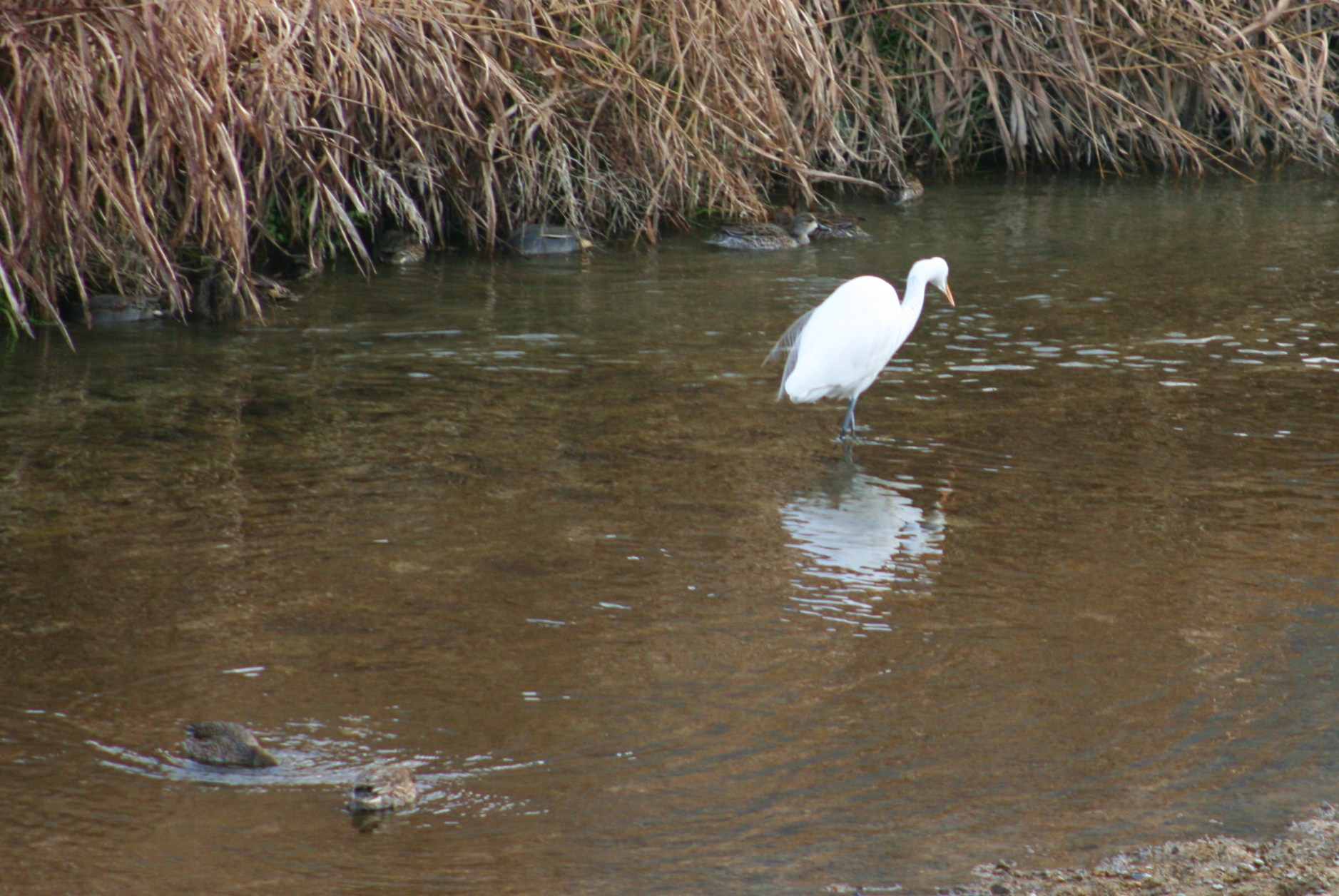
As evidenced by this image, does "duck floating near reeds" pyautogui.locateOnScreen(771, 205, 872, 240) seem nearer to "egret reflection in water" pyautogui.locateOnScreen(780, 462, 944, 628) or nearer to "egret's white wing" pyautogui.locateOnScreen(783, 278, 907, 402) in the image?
"egret's white wing" pyautogui.locateOnScreen(783, 278, 907, 402)

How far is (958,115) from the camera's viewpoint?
12.8 metres

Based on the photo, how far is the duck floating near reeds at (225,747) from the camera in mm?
3172

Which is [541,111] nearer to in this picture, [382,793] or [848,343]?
[848,343]

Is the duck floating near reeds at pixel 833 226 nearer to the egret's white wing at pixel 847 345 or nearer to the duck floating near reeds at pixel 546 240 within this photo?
the duck floating near reeds at pixel 546 240

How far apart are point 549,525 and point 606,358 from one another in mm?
2357

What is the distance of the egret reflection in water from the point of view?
169 inches

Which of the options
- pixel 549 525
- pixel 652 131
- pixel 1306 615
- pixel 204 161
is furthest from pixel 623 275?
pixel 1306 615

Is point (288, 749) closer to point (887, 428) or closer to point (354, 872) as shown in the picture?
point (354, 872)

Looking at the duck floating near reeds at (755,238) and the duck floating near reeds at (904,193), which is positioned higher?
the duck floating near reeds at (904,193)

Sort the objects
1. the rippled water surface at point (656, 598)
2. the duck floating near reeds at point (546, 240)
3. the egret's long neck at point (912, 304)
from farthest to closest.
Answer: the duck floating near reeds at point (546, 240)
the egret's long neck at point (912, 304)
the rippled water surface at point (656, 598)

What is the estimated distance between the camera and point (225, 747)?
3.18 metres

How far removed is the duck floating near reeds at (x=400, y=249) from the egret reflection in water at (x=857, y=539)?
14.8 feet

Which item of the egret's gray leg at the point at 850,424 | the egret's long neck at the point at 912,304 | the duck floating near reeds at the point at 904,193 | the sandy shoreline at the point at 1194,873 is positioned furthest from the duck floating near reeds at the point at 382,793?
the duck floating near reeds at the point at 904,193

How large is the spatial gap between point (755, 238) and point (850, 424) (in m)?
4.10
